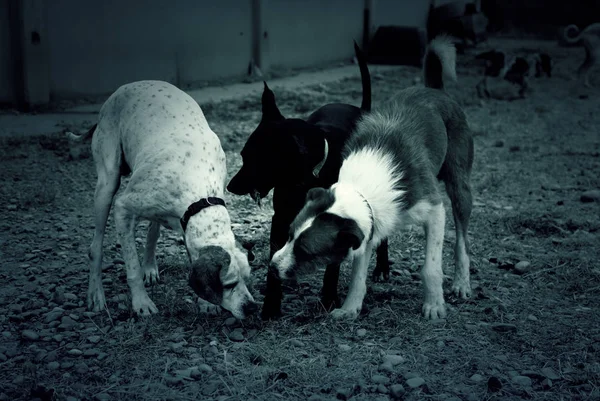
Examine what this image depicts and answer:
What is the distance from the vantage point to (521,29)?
23.6 metres

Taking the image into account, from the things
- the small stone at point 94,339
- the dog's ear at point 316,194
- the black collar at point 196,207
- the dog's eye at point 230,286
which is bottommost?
the small stone at point 94,339

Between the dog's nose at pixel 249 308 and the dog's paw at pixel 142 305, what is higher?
the dog's nose at pixel 249 308

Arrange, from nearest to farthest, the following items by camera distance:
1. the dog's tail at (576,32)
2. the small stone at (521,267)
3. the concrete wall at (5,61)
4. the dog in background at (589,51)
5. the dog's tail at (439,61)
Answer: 1. the small stone at (521,267)
2. the dog's tail at (439,61)
3. the concrete wall at (5,61)
4. the dog in background at (589,51)
5. the dog's tail at (576,32)

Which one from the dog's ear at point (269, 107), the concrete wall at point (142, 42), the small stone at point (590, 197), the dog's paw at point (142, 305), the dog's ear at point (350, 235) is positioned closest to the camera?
the dog's ear at point (350, 235)

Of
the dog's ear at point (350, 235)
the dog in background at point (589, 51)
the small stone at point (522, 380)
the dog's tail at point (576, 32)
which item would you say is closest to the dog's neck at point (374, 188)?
the dog's ear at point (350, 235)

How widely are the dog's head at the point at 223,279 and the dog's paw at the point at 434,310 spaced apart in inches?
43.0

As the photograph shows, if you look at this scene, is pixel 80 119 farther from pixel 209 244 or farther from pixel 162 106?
pixel 209 244

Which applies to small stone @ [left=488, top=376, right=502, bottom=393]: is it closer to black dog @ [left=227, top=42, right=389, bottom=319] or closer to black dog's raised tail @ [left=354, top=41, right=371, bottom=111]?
black dog @ [left=227, top=42, right=389, bottom=319]

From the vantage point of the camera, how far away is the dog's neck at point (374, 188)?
139 inches

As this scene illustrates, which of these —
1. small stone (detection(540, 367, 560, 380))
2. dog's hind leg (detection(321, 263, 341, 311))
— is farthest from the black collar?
small stone (detection(540, 367, 560, 380))

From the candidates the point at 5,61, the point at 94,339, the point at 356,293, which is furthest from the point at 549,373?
the point at 5,61

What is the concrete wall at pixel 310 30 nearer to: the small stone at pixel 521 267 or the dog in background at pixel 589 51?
the dog in background at pixel 589 51

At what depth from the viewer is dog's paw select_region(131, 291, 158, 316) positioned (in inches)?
153

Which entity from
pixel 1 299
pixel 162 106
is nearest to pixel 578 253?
pixel 162 106
